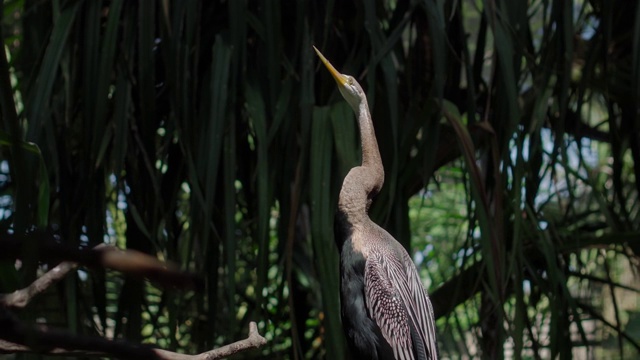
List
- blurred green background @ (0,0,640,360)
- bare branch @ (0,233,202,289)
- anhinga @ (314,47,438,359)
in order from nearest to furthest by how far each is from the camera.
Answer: bare branch @ (0,233,202,289) → anhinga @ (314,47,438,359) → blurred green background @ (0,0,640,360)

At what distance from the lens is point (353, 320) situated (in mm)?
2240

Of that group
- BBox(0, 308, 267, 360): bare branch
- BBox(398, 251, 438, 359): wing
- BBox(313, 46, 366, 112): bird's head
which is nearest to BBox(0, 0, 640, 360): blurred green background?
BBox(313, 46, 366, 112): bird's head

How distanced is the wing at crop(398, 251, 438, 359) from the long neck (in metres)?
0.18

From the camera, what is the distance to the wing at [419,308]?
2248 millimetres

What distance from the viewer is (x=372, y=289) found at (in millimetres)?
2232

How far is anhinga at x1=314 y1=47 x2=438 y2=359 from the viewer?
2.21 meters

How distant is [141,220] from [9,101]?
2.08 m

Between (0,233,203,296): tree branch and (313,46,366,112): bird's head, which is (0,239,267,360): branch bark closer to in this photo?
(0,233,203,296): tree branch

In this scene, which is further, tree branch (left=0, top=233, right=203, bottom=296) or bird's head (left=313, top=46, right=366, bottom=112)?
bird's head (left=313, top=46, right=366, bottom=112)

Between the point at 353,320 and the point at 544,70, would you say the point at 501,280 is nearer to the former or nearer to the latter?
the point at 353,320

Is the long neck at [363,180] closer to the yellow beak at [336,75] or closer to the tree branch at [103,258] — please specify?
the yellow beak at [336,75]

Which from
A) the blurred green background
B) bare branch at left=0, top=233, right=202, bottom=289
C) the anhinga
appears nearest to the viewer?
bare branch at left=0, top=233, right=202, bottom=289

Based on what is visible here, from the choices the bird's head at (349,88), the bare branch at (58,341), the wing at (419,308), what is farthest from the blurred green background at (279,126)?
the bare branch at (58,341)

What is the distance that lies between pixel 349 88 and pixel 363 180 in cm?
27
